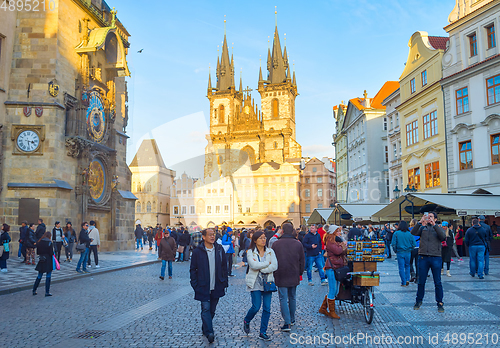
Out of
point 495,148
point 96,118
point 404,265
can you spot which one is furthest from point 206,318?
point 495,148

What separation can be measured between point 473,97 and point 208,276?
22.6 meters

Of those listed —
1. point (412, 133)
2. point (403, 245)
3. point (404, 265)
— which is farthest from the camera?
point (412, 133)

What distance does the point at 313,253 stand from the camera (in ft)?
42.1

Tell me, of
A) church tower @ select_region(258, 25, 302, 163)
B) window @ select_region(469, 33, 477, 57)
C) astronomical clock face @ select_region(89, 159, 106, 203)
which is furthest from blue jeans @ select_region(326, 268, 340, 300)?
church tower @ select_region(258, 25, 302, 163)

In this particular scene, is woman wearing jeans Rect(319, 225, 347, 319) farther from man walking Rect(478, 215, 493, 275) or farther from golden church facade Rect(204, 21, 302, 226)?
golden church facade Rect(204, 21, 302, 226)

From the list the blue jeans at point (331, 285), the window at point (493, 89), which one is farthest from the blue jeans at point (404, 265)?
the window at point (493, 89)

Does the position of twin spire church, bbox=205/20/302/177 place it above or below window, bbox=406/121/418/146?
above

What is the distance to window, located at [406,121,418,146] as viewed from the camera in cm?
3038

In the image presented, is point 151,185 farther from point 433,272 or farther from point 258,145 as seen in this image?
point 433,272

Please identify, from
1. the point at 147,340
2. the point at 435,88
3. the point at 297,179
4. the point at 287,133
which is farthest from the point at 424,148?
the point at 287,133

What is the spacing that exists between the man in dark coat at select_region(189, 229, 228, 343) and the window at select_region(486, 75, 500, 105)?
21398 mm

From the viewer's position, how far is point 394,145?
3691 cm

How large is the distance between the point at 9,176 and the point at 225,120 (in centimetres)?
7701

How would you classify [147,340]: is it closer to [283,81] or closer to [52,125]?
[52,125]
